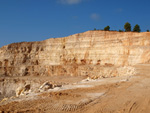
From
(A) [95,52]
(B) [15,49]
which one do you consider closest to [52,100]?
(A) [95,52]

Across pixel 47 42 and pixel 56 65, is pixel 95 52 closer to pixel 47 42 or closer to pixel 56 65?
pixel 56 65

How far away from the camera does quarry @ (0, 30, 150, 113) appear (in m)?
5.80

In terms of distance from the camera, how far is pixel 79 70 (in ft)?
100.0

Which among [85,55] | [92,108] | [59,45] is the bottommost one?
[92,108]

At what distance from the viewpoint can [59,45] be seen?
Result: 3706cm

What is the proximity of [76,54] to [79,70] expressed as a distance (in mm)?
4757

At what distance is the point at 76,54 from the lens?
33.9 meters

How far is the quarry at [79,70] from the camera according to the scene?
580 centimetres

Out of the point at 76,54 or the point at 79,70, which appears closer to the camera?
the point at 79,70

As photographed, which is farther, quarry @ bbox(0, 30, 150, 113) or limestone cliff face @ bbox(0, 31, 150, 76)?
limestone cliff face @ bbox(0, 31, 150, 76)

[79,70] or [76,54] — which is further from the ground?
→ [76,54]

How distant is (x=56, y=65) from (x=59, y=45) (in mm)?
5362

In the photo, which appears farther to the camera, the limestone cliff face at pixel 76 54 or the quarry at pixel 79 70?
the limestone cliff face at pixel 76 54

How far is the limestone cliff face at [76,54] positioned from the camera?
2441cm
